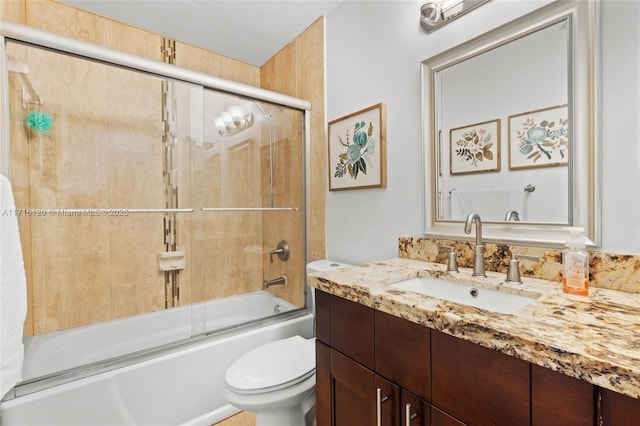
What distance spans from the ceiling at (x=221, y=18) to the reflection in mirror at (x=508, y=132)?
113cm

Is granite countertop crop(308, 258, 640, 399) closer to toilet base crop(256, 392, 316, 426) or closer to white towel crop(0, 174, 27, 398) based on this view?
toilet base crop(256, 392, 316, 426)

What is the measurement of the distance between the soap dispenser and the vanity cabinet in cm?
41

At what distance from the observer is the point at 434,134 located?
4.33ft

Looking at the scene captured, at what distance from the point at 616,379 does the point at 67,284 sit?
96.2 inches

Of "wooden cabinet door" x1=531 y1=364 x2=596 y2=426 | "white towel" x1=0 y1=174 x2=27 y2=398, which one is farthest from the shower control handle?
"wooden cabinet door" x1=531 y1=364 x2=596 y2=426

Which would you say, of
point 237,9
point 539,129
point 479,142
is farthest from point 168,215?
point 539,129

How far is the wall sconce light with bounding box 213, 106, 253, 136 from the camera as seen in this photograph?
A: 1930 mm

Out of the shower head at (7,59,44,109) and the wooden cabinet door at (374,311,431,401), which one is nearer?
the wooden cabinet door at (374,311,431,401)

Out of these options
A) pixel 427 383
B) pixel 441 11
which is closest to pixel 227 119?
pixel 441 11

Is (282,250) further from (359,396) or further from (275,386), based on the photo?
(359,396)

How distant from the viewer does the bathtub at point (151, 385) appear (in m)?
1.26

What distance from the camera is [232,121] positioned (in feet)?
6.52

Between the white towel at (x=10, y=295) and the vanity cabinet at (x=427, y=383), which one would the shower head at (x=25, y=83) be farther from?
the vanity cabinet at (x=427, y=383)

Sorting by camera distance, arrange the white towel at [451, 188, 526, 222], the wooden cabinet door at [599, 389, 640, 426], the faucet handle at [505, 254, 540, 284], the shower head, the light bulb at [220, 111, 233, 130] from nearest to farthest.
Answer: the wooden cabinet door at [599, 389, 640, 426] → the faucet handle at [505, 254, 540, 284] → the white towel at [451, 188, 526, 222] → the shower head → the light bulb at [220, 111, 233, 130]
